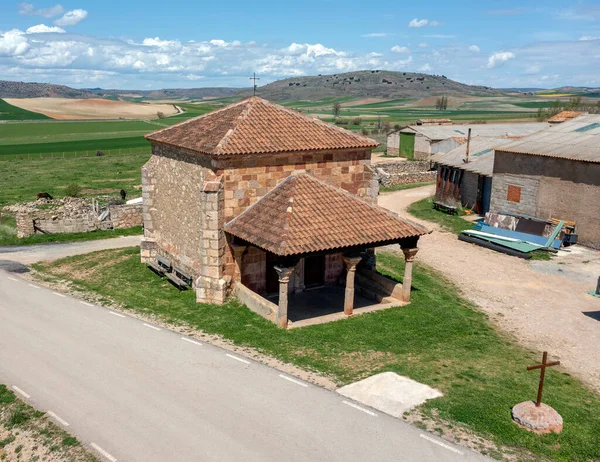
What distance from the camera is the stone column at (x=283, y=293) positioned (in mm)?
15633

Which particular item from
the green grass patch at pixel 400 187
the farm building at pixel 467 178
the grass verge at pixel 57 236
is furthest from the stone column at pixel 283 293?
the green grass patch at pixel 400 187

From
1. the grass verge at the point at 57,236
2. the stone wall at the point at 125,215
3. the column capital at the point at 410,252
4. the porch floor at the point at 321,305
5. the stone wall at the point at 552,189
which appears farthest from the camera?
the stone wall at the point at 125,215

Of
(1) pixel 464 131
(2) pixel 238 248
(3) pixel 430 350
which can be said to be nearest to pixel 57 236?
(2) pixel 238 248

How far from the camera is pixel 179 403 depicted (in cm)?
1213

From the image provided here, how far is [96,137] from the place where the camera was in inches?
3701

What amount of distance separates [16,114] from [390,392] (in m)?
143

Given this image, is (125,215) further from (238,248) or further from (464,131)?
(464,131)

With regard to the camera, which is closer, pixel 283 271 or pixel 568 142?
pixel 283 271

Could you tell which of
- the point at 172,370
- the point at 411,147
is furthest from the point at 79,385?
the point at 411,147

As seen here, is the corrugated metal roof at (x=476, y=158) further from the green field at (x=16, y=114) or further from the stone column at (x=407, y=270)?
the green field at (x=16, y=114)

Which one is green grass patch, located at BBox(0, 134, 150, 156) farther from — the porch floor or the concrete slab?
the concrete slab

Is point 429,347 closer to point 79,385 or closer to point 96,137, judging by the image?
point 79,385

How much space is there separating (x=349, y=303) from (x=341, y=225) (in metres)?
2.53

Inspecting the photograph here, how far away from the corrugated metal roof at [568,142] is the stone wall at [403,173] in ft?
48.2
